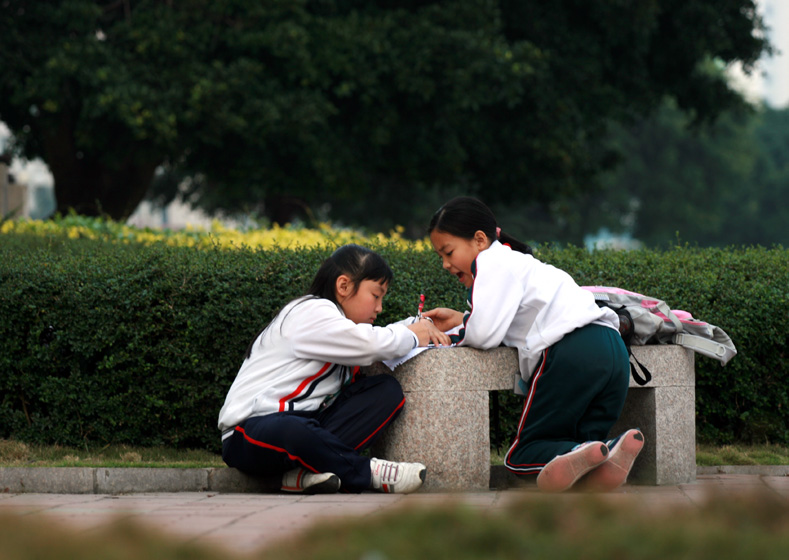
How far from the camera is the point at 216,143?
14.1m

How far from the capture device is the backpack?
15.8ft

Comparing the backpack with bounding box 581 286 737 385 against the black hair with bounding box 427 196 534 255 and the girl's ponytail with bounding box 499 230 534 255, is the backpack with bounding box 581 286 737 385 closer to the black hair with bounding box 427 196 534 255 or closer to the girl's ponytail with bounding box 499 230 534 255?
the girl's ponytail with bounding box 499 230 534 255

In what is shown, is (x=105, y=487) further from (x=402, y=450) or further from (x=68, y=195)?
(x=68, y=195)

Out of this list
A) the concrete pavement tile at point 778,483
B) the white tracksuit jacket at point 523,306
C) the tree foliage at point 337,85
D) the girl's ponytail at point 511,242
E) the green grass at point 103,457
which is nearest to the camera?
the concrete pavement tile at point 778,483

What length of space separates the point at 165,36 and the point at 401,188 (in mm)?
15822

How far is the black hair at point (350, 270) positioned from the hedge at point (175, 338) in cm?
96

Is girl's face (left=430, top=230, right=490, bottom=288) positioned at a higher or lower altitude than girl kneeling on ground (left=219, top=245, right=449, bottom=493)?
higher

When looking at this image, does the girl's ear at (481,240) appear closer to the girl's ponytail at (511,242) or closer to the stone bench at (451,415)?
the girl's ponytail at (511,242)

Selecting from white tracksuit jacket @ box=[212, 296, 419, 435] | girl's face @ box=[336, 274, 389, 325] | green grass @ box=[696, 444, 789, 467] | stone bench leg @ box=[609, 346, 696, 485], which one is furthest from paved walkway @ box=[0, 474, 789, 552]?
girl's face @ box=[336, 274, 389, 325]

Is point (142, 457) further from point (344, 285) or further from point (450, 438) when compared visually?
point (450, 438)

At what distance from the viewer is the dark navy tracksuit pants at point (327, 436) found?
4.38 metres

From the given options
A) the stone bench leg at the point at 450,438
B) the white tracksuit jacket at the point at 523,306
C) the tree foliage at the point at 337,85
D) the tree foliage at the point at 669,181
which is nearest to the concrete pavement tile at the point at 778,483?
the white tracksuit jacket at the point at 523,306

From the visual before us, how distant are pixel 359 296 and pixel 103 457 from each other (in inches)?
79.4

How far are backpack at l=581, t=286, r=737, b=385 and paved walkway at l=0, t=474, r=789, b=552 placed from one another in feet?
2.26
